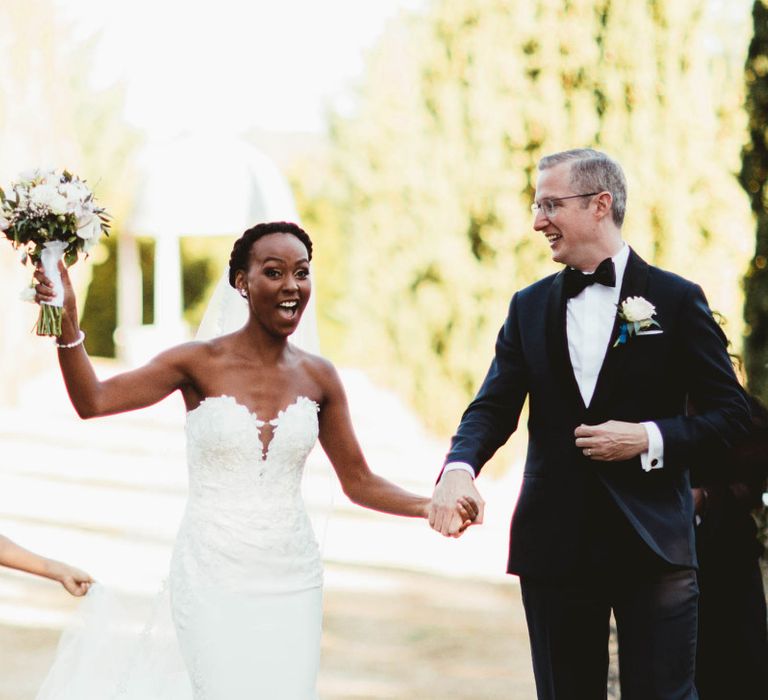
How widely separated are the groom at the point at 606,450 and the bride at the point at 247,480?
0.89 ft

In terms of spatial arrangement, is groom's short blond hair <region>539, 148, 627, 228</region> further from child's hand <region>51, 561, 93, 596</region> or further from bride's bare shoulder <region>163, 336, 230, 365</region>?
child's hand <region>51, 561, 93, 596</region>

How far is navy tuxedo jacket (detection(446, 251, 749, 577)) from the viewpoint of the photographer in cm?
354

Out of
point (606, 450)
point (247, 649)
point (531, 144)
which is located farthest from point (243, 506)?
point (531, 144)

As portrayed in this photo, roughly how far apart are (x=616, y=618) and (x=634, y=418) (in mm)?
579

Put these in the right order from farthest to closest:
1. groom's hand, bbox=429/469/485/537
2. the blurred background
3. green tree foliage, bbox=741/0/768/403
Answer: green tree foliage, bbox=741/0/768/403 → the blurred background → groom's hand, bbox=429/469/485/537

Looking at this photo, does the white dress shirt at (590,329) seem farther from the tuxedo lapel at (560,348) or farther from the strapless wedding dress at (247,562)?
the strapless wedding dress at (247,562)

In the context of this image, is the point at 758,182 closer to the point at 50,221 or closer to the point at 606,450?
the point at 606,450

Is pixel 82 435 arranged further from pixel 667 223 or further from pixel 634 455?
pixel 634 455

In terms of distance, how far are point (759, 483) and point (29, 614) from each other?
182 inches

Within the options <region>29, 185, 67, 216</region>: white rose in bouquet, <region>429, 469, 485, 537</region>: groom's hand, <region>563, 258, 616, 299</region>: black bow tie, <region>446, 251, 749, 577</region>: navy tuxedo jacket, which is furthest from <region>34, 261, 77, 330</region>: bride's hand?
<region>563, 258, 616, 299</region>: black bow tie

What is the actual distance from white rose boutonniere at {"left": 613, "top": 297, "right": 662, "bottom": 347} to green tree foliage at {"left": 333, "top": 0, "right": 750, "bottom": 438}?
7.09m

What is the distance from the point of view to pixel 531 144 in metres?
11.8

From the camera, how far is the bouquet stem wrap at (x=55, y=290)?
3.57 m

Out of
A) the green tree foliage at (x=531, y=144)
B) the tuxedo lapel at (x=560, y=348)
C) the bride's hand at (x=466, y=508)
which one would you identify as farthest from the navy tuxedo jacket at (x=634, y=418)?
the green tree foliage at (x=531, y=144)
